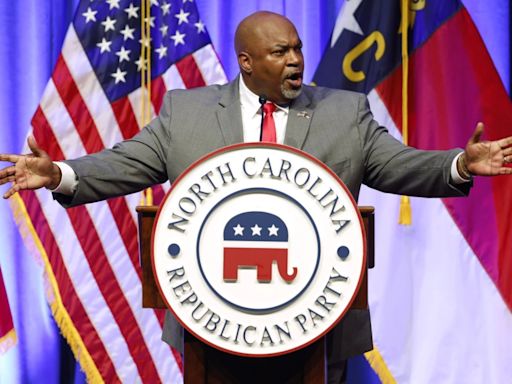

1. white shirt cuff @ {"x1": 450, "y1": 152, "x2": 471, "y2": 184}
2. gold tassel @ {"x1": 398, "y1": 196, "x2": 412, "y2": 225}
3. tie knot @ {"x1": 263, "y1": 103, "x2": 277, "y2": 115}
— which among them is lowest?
gold tassel @ {"x1": 398, "y1": 196, "x2": 412, "y2": 225}

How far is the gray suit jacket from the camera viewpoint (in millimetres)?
1741

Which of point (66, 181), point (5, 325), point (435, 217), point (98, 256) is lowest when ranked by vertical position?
point (5, 325)

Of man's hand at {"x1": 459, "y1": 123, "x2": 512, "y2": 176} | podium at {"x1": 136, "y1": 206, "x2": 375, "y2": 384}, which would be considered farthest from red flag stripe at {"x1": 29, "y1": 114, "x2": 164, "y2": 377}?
man's hand at {"x1": 459, "y1": 123, "x2": 512, "y2": 176}

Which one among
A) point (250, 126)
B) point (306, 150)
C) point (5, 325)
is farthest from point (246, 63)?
point (5, 325)

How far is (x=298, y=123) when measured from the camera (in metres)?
1.77

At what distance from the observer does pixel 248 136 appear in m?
1.80

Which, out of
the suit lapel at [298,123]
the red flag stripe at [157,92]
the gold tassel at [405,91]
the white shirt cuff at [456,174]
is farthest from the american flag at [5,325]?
the white shirt cuff at [456,174]

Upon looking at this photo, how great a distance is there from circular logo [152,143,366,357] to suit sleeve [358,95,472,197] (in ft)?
1.18

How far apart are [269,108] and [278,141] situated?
0.28 feet

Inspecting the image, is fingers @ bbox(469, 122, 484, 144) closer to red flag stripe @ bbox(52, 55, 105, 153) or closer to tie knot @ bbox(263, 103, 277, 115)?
tie knot @ bbox(263, 103, 277, 115)

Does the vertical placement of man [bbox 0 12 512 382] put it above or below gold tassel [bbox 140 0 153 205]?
below

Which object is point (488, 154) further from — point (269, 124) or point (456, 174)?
point (269, 124)

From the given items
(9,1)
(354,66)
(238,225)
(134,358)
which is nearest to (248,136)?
(238,225)

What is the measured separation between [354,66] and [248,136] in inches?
58.0
